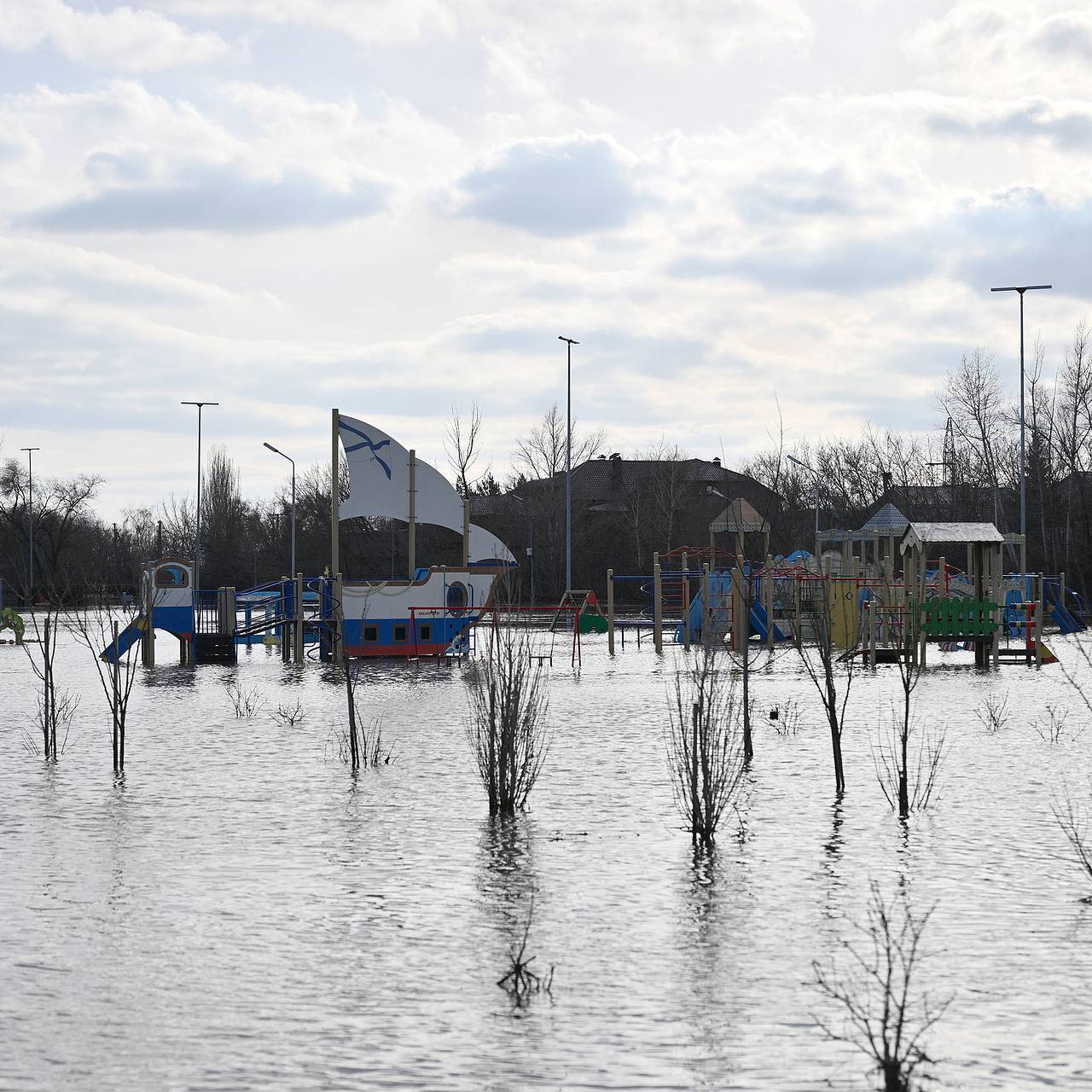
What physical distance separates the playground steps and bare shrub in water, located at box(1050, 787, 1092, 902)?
2423 cm

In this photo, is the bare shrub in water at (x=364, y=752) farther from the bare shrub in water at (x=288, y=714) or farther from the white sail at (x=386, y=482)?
the white sail at (x=386, y=482)

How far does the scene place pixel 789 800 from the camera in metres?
12.9

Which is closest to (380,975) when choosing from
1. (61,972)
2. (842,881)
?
(61,972)

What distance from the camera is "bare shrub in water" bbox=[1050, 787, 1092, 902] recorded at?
10.1 m

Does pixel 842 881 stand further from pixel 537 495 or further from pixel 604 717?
pixel 537 495

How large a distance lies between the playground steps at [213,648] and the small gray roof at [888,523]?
16.9 meters

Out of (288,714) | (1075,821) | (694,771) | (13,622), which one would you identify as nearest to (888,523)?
(288,714)

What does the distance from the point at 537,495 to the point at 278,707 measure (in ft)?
196

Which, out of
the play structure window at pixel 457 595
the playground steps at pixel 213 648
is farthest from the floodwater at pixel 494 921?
the playground steps at pixel 213 648

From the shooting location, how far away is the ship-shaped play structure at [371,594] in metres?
33.3

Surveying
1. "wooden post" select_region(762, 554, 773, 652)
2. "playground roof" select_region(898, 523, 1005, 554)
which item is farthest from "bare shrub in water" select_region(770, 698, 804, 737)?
"wooden post" select_region(762, 554, 773, 652)

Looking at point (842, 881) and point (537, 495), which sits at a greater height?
point (537, 495)

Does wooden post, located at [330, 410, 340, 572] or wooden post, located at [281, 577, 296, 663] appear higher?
wooden post, located at [330, 410, 340, 572]

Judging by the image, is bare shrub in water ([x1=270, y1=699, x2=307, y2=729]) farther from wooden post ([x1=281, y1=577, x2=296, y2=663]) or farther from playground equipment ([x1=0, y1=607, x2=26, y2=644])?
playground equipment ([x1=0, y1=607, x2=26, y2=644])
